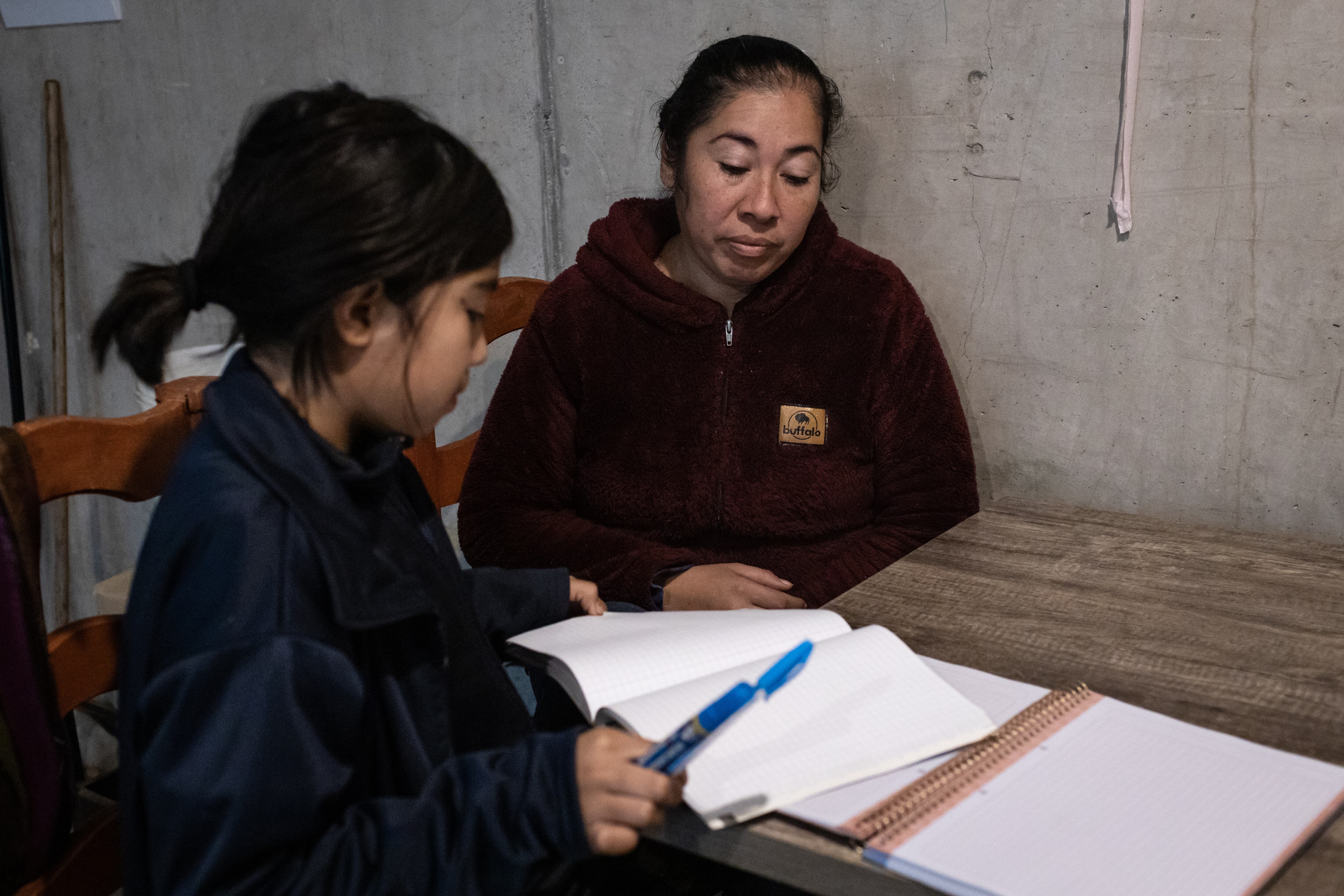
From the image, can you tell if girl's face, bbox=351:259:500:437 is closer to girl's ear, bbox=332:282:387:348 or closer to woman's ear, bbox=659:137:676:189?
girl's ear, bbox=332:282:387:348

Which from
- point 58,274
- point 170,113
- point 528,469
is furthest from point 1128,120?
point 58,274

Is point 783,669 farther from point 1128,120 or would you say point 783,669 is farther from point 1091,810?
point 1128,120

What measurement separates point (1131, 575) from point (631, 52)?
1.21 meters

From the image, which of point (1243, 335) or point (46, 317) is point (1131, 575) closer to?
point (1243, 335)

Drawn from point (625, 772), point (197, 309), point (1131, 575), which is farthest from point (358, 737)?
point (1131, 575)

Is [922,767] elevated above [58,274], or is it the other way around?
[58,274]

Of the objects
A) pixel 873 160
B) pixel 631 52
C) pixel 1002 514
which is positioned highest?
pixel 631 52

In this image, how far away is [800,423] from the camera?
1624 millimetres

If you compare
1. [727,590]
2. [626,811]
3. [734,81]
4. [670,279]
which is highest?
[734,81]

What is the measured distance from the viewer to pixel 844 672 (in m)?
0.91

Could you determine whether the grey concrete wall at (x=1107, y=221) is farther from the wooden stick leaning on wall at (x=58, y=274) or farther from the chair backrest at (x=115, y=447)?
the wooden stick leaning on wall at (x=58, y=274)

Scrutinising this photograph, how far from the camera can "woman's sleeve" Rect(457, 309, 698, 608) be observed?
1594 millimetres

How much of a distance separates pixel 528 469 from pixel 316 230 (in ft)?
2.79

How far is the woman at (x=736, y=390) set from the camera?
5.17 ft
